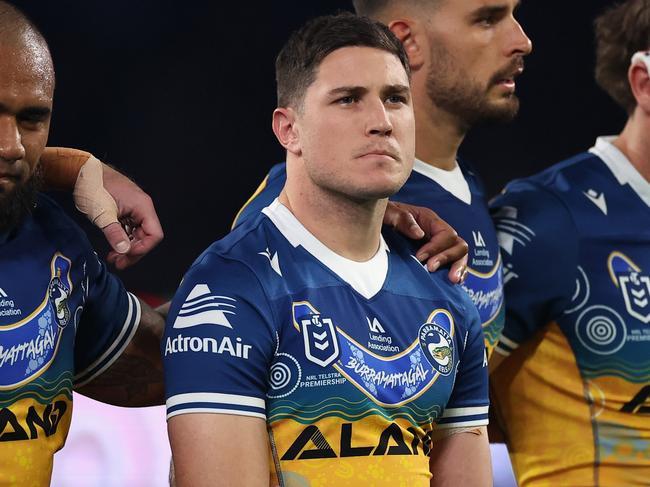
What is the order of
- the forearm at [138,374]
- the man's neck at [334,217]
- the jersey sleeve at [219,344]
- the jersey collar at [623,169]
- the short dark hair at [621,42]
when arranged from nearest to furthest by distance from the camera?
1. the jersey sleeve at [219,344]
2. the man's neck at [334,217]
3. the forearm at [138,374]
4. the jersey collar at [623,169]
5. the short dark hair at [621,42]

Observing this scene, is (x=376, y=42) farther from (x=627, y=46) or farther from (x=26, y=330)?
(x=627, y=46)

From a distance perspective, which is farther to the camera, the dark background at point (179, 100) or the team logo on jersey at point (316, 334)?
the dark background at point (179, 100)

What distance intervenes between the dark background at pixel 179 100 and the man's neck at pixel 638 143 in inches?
74.0

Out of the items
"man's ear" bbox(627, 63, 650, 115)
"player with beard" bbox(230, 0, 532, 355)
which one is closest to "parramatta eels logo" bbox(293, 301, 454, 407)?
"player with beard" bbox(230, 0, 532, 355)

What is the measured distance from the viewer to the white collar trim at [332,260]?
2.12 m

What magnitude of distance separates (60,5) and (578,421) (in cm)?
264

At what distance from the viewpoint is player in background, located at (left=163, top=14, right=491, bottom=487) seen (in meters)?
1.94

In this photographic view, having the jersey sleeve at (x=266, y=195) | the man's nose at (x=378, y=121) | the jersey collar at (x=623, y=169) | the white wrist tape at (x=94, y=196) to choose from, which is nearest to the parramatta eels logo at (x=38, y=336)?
the white wrist tape at (x=94, y=196)

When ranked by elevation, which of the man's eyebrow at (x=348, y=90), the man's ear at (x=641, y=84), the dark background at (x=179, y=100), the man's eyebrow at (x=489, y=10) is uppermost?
the dark background at (x=179, y=100)

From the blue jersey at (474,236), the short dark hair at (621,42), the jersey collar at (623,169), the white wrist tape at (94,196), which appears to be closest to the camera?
the white wrist tape at (94,196)

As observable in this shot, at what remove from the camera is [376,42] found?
2.20 metres

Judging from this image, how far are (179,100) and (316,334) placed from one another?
267cm

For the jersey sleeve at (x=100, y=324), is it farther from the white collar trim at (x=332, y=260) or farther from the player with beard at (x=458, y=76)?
the player with beard at (x=458, y=76)

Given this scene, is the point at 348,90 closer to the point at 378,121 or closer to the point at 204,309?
the point at 378,121
